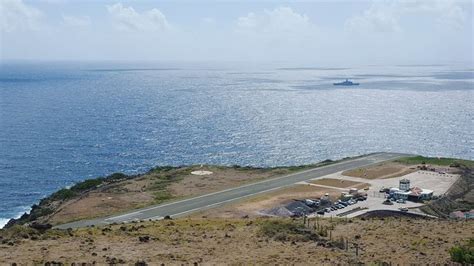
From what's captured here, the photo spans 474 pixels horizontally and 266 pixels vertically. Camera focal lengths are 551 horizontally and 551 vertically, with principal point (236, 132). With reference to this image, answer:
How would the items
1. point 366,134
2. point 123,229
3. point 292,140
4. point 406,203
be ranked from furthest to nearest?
point 366,134, point 292,140, point 406,203, point 123,229

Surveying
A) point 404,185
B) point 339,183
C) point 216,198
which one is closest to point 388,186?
point 404,185

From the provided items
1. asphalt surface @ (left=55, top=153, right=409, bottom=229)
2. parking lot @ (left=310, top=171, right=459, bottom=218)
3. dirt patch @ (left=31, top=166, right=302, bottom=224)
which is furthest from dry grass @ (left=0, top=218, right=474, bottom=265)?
dirt patch @ (left=31, top=166, right=302, bottom=224)

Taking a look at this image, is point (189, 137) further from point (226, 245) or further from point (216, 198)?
point (226, 245)

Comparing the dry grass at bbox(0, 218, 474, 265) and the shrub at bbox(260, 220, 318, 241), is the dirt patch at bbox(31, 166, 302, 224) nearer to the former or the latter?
the dry grass at bbox(0, 218, 474, 265)

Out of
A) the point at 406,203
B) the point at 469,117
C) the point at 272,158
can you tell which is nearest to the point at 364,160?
the point at 272,158

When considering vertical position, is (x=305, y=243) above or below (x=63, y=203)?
above

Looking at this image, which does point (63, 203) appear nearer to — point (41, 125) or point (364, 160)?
point (364, 160)
